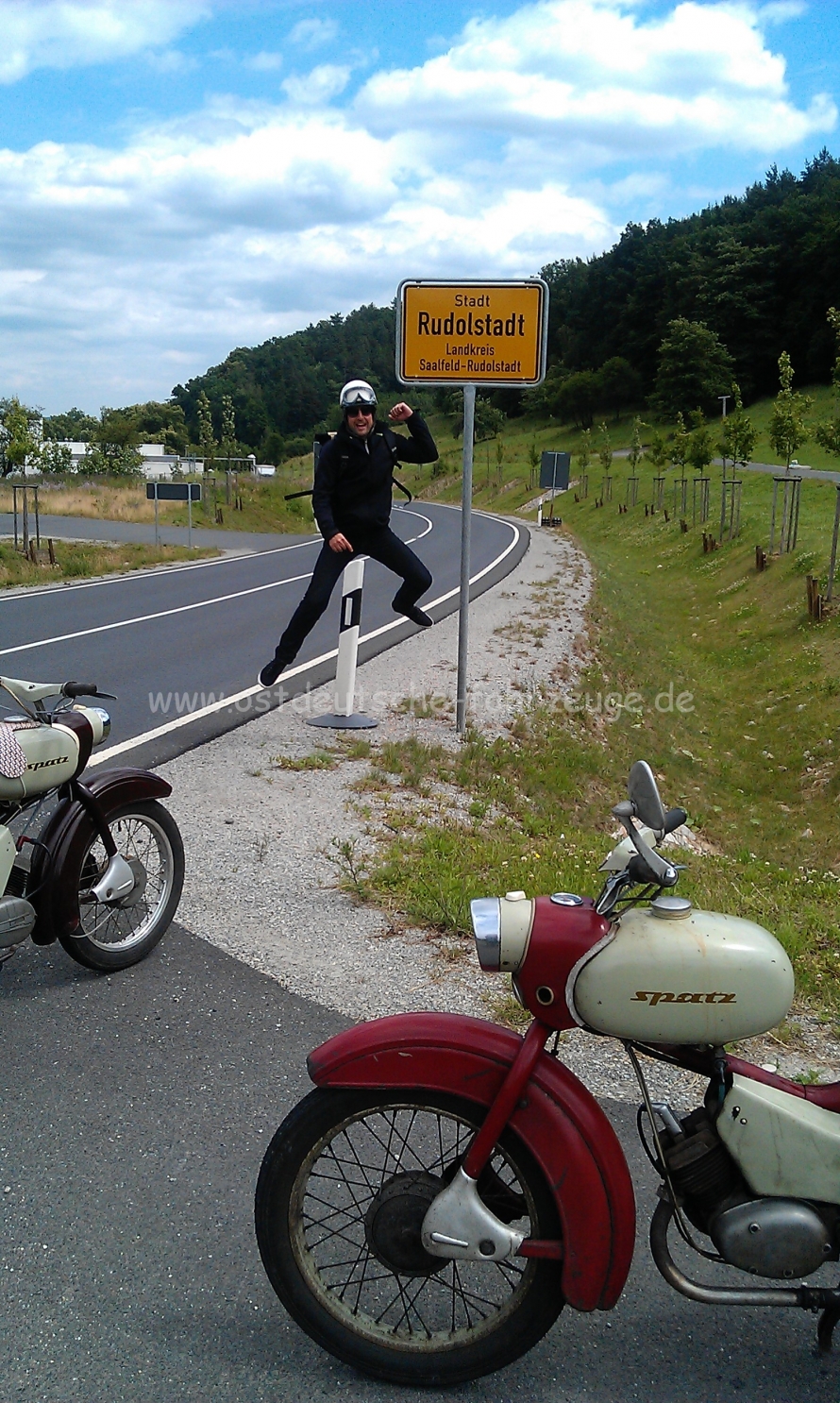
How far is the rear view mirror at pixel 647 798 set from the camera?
87.4 inches

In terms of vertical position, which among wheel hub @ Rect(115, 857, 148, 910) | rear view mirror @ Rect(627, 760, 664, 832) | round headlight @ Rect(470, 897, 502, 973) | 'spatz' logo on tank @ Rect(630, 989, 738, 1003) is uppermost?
rear view mirror @ Rect(627, 760, 664, 832)

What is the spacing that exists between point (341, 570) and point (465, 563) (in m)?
1.07

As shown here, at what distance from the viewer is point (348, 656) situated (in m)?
8.48

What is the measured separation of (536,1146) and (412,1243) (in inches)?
15.4

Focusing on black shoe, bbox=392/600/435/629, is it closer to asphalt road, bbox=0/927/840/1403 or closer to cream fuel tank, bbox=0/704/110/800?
cream fuel tank, bbox=0/704/110/800

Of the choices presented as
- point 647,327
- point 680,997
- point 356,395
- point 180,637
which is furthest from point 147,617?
point 647,327

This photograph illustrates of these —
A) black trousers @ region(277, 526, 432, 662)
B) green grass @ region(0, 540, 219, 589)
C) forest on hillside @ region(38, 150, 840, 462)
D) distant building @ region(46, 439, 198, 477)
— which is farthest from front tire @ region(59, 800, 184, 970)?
forest on hillside @ region(38, 150, 840, 462)

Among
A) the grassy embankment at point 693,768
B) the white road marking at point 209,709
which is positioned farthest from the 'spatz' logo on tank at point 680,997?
the white road marking at point 209,709

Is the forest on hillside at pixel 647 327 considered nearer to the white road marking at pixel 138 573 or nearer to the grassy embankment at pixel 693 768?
the white road marking at pixel 138 573

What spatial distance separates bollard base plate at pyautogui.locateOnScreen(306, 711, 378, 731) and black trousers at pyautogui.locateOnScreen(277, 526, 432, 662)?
2.00 ft

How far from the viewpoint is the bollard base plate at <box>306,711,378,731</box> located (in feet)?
27.9

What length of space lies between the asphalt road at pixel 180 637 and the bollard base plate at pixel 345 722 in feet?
2.09

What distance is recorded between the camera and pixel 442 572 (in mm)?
24734

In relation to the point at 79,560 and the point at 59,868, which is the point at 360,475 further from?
the point at 79,560
